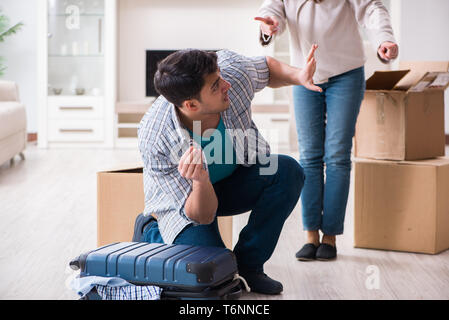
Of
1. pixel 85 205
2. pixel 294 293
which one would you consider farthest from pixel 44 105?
pixel 294 293

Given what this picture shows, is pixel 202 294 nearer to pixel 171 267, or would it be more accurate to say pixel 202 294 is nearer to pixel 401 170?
pixel 171 267

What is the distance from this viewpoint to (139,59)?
20.2 feet

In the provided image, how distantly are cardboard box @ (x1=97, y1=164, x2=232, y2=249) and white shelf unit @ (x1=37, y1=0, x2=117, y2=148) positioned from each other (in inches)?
152

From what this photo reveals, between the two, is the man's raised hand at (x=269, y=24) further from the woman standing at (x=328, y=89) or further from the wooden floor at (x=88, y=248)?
the wooden floor at (x=88, y=248)

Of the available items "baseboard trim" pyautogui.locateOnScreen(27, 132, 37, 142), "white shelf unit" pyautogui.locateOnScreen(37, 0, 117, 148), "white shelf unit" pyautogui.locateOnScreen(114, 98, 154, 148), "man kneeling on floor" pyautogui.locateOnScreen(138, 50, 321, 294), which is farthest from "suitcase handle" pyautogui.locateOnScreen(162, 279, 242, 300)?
"baseboard trim" pyautogui.locateOnScreen(27, 132, 37, 142)

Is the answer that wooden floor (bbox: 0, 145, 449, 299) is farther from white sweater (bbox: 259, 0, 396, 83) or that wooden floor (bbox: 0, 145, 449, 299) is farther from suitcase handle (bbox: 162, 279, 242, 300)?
white sweater (bbox: 259, 0, 396, 83)

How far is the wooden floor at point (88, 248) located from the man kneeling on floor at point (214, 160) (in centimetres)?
22

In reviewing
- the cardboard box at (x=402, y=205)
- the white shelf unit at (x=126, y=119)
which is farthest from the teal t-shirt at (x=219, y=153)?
the white shelf unit at (x=126, y=119)

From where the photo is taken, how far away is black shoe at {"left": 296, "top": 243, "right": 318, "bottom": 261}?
2.05 m

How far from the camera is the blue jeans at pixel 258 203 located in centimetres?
170

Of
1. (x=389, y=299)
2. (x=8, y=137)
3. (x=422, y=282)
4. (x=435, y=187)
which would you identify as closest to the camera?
(x=389, y=299)

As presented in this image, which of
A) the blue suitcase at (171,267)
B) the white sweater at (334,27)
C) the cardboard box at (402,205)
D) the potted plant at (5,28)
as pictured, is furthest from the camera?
the potted plant at (5,28)
